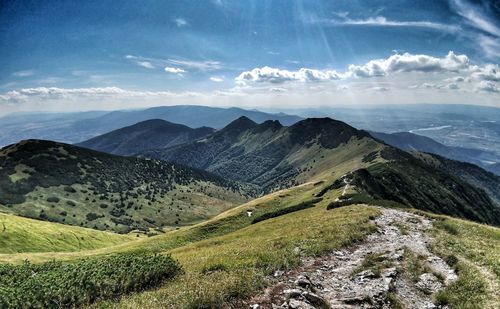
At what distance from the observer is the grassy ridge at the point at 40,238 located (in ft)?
261

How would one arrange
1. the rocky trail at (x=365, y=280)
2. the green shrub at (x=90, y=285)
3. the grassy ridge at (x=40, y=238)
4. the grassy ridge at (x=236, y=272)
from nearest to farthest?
the grassy ridge at (x=236, y=272)
the rocky trail at (x=365, y=280)
the green shrub at (x=90, y=285)
the grassy ridge at (x=40, y=238)

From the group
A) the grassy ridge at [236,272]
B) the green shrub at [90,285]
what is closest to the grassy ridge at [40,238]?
the green shrub at [90,285]

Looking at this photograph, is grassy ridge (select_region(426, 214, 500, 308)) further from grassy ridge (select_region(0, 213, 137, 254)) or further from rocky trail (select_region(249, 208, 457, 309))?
grassy ridge (select_region(0, 213, 137, 254))

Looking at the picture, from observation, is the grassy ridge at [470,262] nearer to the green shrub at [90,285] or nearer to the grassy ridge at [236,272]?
the grassy ridge at [236,272]

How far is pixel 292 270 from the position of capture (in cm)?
2059

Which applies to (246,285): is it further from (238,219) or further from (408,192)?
(408,192)

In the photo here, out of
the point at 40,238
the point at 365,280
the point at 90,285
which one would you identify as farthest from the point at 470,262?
the point at 40,238

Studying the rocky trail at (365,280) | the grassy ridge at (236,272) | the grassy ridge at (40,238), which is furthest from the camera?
the grassy ridge at (40,238)

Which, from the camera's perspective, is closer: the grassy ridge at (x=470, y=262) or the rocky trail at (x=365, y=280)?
the rocky trail at (x=365, y=280)

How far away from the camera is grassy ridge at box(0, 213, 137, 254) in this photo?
79562mm

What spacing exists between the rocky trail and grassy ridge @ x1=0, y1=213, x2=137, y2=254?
77290 millimetres

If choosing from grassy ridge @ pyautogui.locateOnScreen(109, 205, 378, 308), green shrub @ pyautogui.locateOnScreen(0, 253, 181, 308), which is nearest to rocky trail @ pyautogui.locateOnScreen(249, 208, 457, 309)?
grassy ridge @ pyautogui.locateOnScreen(109, 205, 378, 308)

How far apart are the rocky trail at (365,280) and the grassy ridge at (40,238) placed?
254 ft

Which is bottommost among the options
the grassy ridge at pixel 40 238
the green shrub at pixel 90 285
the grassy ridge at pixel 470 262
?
the grassy ridge at pixel 40 238
